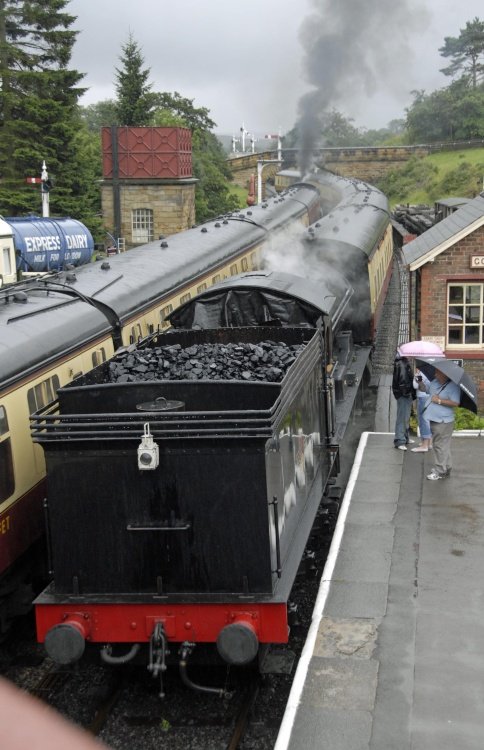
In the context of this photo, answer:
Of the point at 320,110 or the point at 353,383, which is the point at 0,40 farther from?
the point at 353,383

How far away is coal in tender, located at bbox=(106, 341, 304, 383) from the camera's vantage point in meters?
7.07

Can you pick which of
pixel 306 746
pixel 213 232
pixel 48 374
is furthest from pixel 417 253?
pixel 306 746

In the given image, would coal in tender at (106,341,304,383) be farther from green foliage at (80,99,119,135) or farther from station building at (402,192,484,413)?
green foliage at (80,99,119,135)

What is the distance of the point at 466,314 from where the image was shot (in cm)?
1551

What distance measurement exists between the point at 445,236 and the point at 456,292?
1015mm

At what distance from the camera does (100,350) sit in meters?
10.3

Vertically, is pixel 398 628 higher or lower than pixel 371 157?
lower

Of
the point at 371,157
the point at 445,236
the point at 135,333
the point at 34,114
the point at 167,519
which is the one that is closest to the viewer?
the point at 167,519

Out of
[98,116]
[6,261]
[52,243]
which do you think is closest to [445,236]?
[6,261]

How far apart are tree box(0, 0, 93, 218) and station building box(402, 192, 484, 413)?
25.1m

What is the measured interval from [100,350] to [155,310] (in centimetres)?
251

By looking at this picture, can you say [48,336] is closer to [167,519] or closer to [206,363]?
[206,363]

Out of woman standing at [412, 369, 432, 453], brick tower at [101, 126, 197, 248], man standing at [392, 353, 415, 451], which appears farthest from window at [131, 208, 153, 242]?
woman standing at [412, 369, 432, 453]

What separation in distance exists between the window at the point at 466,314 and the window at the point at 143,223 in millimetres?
25636
